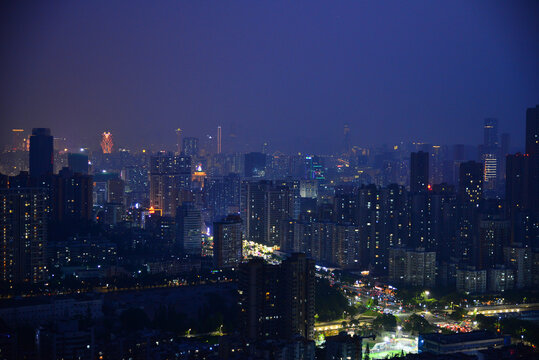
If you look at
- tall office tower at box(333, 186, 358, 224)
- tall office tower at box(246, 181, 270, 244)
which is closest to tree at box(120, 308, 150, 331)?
tall office tower at box(333, 186, 358, 224)

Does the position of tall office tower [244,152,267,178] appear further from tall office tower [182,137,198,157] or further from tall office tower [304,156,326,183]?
tall office tower [182,137,198,157]

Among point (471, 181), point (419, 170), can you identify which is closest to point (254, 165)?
point (419, 170)

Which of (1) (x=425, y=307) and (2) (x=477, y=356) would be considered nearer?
(2) (x=477, y=356)

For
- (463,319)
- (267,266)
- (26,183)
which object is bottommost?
(463,319)

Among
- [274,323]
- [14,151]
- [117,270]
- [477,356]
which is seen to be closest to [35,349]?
[274,323]

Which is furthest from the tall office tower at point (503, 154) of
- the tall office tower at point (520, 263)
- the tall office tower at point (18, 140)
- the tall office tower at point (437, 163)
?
the tall office tower at point (18, 140)

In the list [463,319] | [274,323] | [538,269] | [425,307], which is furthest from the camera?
[538,269]

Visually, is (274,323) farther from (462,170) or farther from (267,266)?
(462,170)
